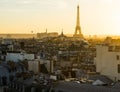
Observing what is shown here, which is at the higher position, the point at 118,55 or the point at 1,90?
the point at 118,55

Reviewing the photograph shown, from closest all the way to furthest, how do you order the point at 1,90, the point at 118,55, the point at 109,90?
the point at 109,90 → the point at 1,90 → the point at 118,55

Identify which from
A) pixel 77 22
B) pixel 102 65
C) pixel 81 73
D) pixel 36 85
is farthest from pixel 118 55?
pixel 77 22

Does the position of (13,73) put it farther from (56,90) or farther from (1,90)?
(56,90)

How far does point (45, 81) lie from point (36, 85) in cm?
90

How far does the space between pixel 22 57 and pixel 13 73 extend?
26.5 feet

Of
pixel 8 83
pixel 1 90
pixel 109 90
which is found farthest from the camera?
pixel 8 83

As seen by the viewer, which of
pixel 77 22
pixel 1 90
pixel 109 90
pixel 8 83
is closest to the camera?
pixel 109 90

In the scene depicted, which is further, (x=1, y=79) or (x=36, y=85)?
(x=1, y=79)

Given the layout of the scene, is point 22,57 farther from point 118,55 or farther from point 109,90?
point 109,90

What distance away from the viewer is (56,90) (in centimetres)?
2322

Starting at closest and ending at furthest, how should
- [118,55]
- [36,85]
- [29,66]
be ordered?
[36,85] → [118,55] → [29,66]

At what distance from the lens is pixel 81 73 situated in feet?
120

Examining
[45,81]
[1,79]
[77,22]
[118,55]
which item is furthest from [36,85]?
[77,22]

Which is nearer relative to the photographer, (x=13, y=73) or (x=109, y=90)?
(x=109, y=90)
